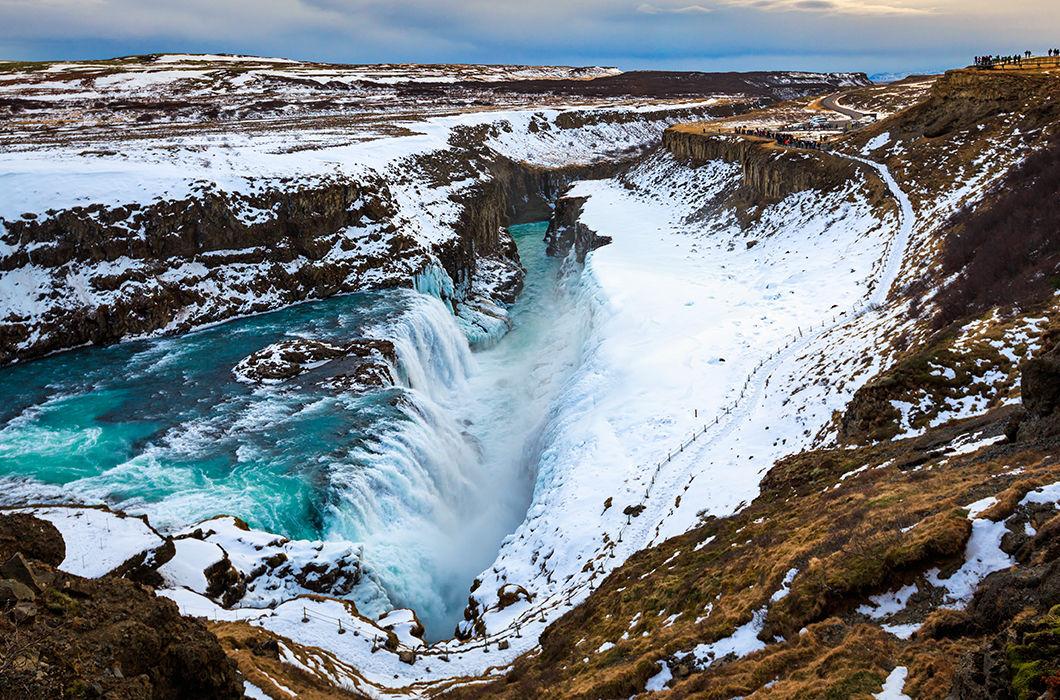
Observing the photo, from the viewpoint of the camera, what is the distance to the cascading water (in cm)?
2072

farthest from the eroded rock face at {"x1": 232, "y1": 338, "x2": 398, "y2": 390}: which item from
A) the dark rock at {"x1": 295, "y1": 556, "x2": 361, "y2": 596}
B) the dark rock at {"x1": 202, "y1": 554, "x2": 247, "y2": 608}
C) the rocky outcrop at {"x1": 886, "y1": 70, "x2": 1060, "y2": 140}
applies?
the rocky outcrop at {"x1": 886, "y1": 70, "x2": 1060, "y2": 140}

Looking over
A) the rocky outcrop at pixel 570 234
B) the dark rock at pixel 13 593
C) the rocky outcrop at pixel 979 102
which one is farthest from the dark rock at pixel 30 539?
the rocky outcrop at pixel 979 102

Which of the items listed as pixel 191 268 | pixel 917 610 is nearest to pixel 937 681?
pixel 917 610

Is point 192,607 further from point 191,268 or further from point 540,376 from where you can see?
point 191,268

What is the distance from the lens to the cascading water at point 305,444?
68.0 ft

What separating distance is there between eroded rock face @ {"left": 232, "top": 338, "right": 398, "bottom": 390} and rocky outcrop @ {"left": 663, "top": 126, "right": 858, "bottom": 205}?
35498 millimetres

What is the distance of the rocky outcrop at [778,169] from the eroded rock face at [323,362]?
35.5 m

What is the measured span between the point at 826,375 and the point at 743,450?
5060 millimetres

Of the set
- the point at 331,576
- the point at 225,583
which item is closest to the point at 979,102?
the point at 331,576

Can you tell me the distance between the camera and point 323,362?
30.9 meters

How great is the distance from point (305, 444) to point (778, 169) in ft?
145

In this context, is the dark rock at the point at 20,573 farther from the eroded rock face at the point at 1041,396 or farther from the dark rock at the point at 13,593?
the eroded rock face at the point at 1041,396

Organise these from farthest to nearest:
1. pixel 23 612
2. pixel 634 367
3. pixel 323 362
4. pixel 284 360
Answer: pixel 323 362 < pixel 284 360 < pixel 634 367 < pixel 23 612

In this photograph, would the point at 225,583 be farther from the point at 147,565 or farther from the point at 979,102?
the point at 979,102
